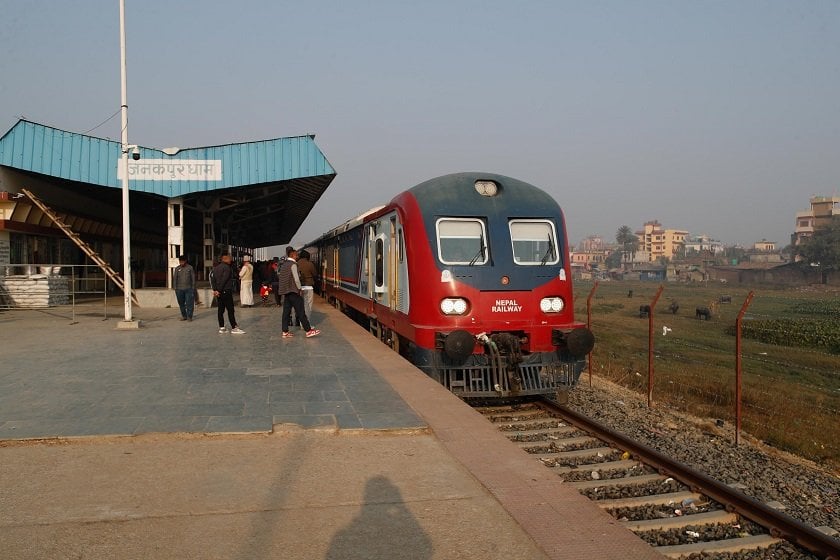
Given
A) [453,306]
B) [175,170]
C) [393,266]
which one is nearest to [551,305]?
[453,306]

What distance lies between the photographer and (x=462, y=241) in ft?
28.8

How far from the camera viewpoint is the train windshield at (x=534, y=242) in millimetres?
8883

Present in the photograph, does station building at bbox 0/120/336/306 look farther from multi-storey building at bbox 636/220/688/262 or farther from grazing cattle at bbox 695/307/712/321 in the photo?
multi-storey building at bbox 636/220/688/262

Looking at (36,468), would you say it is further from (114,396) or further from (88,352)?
(88,352)

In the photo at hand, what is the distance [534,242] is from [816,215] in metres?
108

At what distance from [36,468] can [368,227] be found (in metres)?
8.14

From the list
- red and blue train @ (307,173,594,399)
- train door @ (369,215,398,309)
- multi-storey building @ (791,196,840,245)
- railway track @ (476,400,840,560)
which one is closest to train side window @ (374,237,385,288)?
train door @ (369,215,398,309)

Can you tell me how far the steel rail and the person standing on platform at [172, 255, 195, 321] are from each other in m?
10.9

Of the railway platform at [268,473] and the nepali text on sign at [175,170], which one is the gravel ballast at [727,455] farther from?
the nepali text on sign at [175,170]

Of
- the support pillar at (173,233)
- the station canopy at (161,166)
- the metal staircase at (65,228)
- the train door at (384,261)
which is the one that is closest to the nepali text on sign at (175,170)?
the station canopy at (161,166)

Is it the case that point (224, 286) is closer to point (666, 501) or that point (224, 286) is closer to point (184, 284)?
point (184, 284)

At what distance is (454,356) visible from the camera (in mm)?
7707

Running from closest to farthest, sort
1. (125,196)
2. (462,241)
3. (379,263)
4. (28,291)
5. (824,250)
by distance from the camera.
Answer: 1. (462,241)
2. (379,263)
3. (125,196)
4. (28,291)
5. (824,250)

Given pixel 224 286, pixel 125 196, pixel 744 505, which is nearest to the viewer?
pixel 744 505
